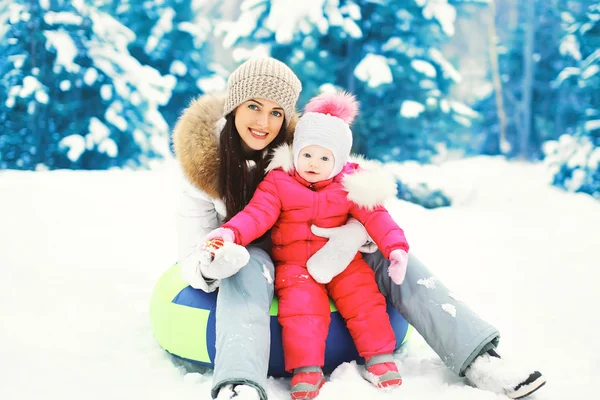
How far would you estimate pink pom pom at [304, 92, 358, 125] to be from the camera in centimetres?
218

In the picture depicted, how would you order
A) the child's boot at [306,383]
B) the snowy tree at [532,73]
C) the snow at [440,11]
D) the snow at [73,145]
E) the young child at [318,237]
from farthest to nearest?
the snowy tree at [532,73]
the snow at [73,145]
the snow at [440,11]
the young child at [318,237]
the child's boot at [306,383]

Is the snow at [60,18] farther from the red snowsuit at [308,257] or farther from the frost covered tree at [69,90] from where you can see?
the red snowsuit at [308,257]

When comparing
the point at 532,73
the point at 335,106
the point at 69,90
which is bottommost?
the point at 335,106

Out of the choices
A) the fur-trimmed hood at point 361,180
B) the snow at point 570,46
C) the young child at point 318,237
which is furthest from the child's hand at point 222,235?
the snow at point 570,46

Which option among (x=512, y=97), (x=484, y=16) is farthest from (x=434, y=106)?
(x=484, y=16)

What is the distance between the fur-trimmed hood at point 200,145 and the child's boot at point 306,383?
2.75ft

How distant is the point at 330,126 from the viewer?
2.09 metres

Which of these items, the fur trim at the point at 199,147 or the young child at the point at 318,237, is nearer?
the young child at the point at 318,237

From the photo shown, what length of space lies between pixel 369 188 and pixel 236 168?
1.96 ft

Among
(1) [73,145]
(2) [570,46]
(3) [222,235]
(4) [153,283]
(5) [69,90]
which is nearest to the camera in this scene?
(3) [222,235]

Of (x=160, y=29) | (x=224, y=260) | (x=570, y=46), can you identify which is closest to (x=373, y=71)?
(x=160, y=29)

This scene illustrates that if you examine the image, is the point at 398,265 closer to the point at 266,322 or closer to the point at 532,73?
the point at 266,322

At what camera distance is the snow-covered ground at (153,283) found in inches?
70.9

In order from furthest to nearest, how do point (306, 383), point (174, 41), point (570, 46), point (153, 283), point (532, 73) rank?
1. point (532, 73)
2. point (570, 46)
3. point (174, 41)
4. point (153, 283)
5. point (306, 383)
